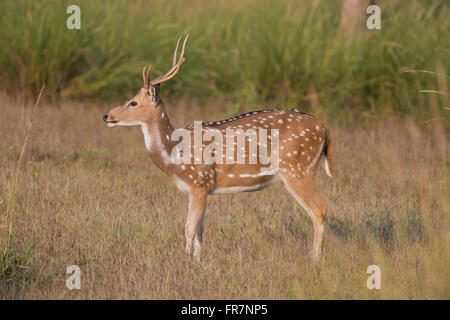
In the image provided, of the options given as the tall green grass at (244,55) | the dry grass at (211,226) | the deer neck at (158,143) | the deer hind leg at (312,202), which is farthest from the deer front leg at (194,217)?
the tall green grass at (244,55)

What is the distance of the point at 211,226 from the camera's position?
23.9ft

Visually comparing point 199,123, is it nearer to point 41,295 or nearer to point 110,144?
point 41,295

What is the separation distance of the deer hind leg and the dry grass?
0.18 m

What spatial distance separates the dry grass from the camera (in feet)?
18.7

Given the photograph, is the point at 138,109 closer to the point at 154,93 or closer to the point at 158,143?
the point at 154,93

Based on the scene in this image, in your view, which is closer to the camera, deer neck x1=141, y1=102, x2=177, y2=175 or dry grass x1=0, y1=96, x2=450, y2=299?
dry grass x1=0, y1=96, x2=450, y2=299

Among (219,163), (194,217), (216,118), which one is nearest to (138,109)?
(219,163)

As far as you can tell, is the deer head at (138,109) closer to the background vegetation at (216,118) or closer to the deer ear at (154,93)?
the deer ear at (154,93)

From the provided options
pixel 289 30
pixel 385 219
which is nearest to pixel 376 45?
pixel 289 30

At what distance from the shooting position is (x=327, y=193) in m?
8.39

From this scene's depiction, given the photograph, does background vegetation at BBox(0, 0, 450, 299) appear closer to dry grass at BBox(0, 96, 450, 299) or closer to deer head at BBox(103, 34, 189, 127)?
dry grass at BBox(0, 96, 450, 299)

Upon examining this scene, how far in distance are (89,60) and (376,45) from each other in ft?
14.4

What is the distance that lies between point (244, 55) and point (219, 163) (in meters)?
5.96

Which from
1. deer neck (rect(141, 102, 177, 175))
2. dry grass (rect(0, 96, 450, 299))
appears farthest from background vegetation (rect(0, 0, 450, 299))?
deer neck (rect(141, 102, 177, 175))
